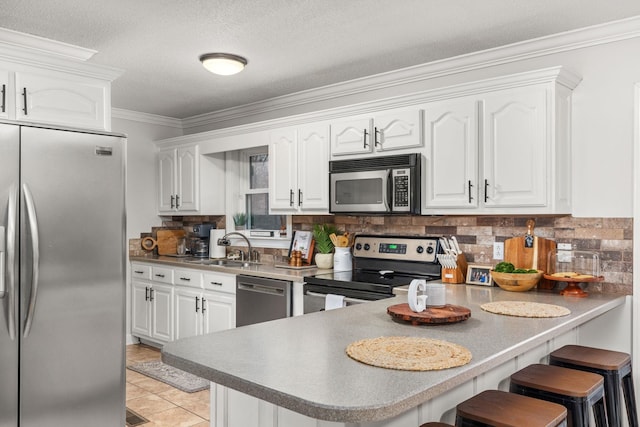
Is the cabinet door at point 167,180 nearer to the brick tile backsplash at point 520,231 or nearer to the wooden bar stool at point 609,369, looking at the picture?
the brick tile backsplash at point 520,231

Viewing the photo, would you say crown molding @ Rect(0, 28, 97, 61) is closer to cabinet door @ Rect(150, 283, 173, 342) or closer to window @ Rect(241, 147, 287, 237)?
window @ Rect(241, 147, 287, 237)

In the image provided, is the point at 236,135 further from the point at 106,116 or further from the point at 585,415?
the point at 585,415

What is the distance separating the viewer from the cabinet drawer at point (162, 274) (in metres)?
4.83

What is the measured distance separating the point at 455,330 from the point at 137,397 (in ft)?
9.02

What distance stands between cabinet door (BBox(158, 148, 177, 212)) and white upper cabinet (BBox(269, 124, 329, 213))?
1513mm

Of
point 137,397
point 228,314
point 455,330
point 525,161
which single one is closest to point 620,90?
point 525,161

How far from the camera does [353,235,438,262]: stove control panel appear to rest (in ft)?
11.9

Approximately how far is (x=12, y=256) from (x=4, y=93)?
3.15ft

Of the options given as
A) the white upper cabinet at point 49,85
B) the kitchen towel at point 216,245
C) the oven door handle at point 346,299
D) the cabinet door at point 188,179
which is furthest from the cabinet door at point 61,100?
the kitchen towel at point 216,245

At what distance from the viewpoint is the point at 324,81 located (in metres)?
4.11

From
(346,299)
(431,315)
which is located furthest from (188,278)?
(431,315)

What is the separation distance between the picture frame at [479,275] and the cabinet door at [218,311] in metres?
1.91

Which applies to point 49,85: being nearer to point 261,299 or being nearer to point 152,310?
point 261,299

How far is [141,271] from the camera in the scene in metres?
5.20
